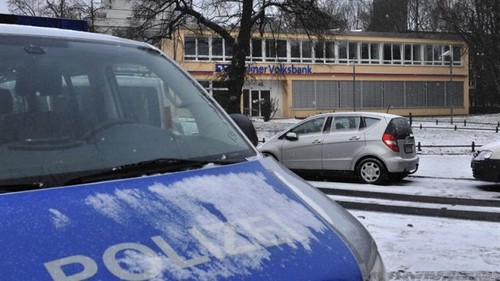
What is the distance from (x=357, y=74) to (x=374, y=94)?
9.20ft

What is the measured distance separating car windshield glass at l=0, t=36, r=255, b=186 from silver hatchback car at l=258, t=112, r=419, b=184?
346 inches

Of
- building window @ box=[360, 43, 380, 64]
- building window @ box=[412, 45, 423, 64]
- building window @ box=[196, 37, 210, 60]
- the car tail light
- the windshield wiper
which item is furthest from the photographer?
building window @ box=[412, 45, 423, 64]

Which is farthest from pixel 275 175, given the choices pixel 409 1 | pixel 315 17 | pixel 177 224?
pixel 409 1

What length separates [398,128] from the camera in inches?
466

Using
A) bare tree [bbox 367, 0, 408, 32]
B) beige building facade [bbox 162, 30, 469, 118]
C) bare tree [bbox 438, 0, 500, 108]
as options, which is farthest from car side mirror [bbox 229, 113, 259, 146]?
bare tree [bbox 367, 0, 408, 32]

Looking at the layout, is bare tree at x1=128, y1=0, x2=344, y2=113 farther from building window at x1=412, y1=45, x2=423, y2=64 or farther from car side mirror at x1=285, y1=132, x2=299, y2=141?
building window at x1=412, y1=45, x2=423, y2=64

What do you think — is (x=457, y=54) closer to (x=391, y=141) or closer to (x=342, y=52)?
(x=342, y=52)

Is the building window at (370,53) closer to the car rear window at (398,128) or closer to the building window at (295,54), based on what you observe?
the building window at (295,54)

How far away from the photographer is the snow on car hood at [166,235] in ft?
5.27

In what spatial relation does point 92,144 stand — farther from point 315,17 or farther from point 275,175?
point 315,17

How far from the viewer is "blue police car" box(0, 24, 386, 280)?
66.2 inches

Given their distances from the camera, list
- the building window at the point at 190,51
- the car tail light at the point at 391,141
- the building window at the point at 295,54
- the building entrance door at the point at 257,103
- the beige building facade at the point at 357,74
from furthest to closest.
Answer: the building window at the point at 295,54 → the beige building facade at the point at 357,74 → the building window at the point at 190,51 → the building entrance door at the point at 257,103 → the car tail light at the point at 391,141

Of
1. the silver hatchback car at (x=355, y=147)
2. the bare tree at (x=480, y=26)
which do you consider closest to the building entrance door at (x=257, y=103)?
the bare tree at (x=480, y=26)

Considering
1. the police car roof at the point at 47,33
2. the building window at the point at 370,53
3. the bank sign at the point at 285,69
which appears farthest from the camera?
the building window at the point at 370,53
